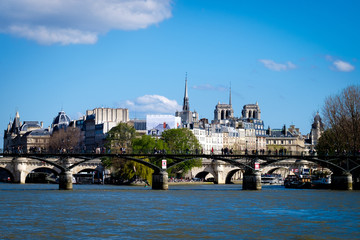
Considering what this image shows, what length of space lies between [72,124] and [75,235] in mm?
156074

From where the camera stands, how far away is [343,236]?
3956 centimetres

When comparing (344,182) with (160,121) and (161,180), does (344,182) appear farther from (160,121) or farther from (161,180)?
(160,121)

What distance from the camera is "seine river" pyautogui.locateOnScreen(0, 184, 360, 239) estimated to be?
3966 cm

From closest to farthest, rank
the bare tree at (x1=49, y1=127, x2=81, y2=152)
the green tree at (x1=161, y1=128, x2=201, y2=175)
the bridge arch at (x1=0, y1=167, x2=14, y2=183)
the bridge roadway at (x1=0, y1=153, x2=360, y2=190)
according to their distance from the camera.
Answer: the bridge roadway at (x1=0, y1=153, x2=360, y2=190) < the bridge arch at (x1=0, y1=167, x2=14, y2=183) < the green tree at (x1=161, y1=128, x2=201, y2=175) < the bare tree at (x1=49, y1=127, x2=81, y2=152)

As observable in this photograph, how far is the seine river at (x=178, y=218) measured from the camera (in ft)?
130

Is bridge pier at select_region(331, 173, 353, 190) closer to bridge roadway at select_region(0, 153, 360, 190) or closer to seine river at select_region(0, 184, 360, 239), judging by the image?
bridge roadway at select_region(0, 153, 360, 190)

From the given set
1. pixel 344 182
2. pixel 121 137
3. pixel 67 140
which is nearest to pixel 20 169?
pixel 121 137

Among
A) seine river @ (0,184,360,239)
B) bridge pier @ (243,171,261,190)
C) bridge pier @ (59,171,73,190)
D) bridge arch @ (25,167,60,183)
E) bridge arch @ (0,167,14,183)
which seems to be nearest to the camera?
seine river @ (0,184,360,239)

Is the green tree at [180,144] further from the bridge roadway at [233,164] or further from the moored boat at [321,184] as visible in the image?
the bridge roadway at [233,164]

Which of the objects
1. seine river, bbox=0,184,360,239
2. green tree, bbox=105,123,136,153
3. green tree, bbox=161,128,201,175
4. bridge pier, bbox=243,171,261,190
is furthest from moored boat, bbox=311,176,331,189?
green tree, bbox=105,123,136,153

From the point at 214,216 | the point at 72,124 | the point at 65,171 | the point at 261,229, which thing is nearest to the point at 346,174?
the point at 65,171

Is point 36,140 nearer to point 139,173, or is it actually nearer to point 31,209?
point 139,173

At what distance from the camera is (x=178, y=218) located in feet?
156

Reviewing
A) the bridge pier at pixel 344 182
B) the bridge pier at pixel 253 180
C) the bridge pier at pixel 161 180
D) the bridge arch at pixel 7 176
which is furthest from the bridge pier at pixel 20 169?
the bridge pier at pixel 344 182
